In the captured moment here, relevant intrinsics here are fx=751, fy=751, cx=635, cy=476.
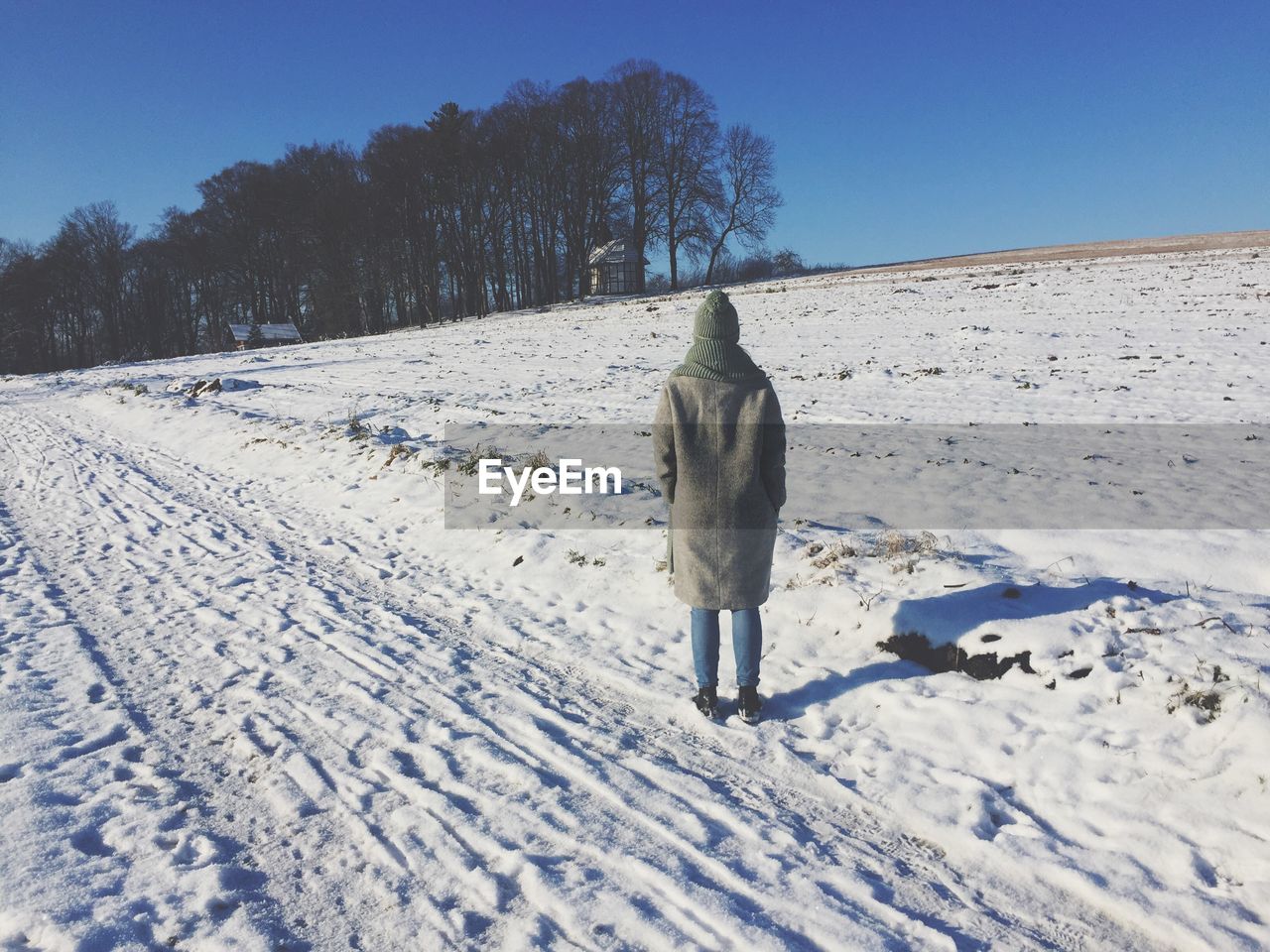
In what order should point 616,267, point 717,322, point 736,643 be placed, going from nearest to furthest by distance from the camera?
point 717,322, point 736,643, point 616,267

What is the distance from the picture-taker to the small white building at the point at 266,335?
164 feet

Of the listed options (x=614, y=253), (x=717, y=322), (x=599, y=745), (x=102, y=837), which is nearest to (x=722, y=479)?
(x=717, y=322)

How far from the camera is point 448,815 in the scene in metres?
3.40

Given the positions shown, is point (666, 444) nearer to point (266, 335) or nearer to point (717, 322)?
point (717, 322)

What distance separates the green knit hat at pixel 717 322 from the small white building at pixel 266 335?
51616 mm

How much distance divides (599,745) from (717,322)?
7.65 ft

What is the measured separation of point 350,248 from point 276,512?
51.3 metres

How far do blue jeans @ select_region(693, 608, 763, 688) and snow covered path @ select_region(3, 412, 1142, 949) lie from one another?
1.10ft

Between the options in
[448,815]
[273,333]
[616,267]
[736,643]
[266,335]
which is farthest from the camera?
[616,267]

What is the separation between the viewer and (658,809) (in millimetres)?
3443

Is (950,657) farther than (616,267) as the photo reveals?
No

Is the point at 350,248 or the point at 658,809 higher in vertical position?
the point at 350,248

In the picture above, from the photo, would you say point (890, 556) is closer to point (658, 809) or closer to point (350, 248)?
point (658, 809)

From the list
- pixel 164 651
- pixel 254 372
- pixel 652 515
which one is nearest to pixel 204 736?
pixel 164 651
